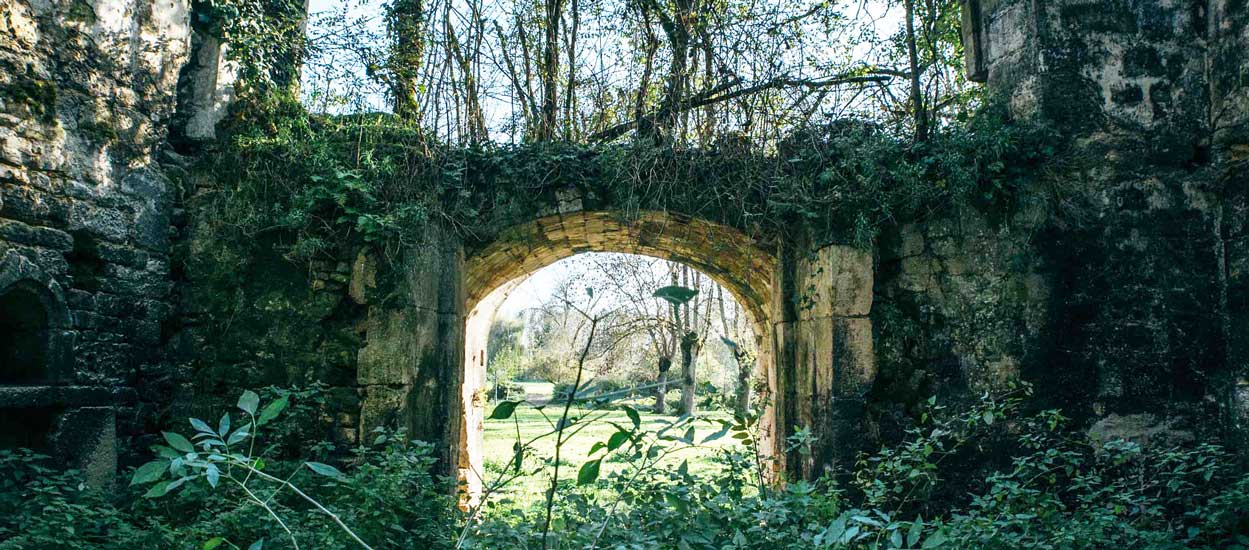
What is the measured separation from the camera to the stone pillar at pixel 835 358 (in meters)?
5.36

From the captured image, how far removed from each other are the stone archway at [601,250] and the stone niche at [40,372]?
2.55 meters

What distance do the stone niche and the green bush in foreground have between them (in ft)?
0.59

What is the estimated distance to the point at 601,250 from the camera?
7.53m

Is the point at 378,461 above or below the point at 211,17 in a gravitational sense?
below

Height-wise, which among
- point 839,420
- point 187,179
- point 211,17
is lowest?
point 839,420

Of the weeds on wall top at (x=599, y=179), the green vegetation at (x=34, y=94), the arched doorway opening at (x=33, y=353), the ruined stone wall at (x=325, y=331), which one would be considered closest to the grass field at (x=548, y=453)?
the ruined stone wall at (x=325, y=331)

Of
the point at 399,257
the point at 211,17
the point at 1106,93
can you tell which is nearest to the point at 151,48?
the point at 211,17

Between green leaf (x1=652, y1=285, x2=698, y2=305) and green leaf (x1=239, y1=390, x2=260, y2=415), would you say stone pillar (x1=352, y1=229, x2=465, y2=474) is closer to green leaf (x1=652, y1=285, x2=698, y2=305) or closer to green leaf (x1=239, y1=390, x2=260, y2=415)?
green leaf (x1=239, y1=390, x2=260, y2=415)

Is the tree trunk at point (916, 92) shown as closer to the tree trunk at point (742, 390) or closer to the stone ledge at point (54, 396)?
the tree trunk at point (742, 390)

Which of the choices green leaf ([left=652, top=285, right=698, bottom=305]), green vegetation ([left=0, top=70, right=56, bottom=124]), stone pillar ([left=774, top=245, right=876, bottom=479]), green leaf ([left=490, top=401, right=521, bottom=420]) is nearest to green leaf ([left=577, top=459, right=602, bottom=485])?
green leaf ([left=490, top=401, right=521, bottom=420])

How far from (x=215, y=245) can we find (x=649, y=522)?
12.9 feet

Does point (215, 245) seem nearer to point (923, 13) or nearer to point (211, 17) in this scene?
point (211, 17)

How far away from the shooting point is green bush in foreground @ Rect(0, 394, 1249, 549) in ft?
12.4

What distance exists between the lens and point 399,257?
5.57 m
